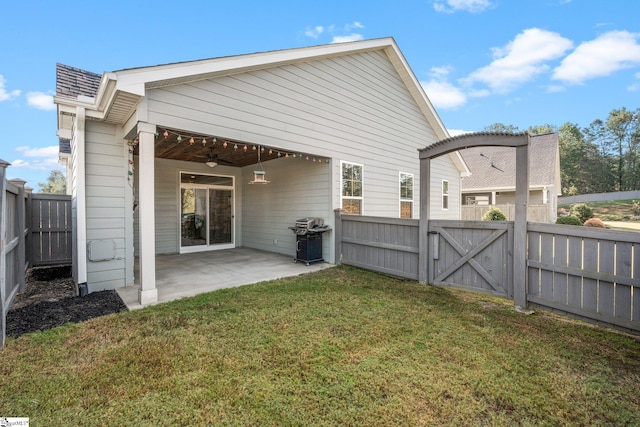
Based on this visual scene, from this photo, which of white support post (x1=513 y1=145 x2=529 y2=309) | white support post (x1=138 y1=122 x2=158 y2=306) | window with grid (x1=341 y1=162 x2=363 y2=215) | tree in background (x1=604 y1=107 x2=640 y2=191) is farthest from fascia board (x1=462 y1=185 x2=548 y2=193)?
tree in background (x1=604 y1=107 x2=640 y2=191)

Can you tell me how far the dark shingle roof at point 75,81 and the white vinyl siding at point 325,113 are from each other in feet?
6.92

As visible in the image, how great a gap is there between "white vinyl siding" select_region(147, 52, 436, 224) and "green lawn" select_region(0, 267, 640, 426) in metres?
2.94

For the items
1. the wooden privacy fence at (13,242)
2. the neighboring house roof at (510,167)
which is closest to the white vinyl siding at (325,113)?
the wooden privacy fence at (13,242)

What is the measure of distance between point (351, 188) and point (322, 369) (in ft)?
17.2

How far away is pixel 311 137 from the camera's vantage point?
20.4ft

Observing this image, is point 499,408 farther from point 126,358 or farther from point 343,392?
point 126,358

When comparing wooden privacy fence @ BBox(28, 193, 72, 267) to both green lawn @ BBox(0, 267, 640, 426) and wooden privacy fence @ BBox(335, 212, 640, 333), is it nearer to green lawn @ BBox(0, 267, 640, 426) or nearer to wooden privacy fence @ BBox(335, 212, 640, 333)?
green lawn @ BBox(0, 267, 640, 426)

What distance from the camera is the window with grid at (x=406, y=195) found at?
898 centimetres

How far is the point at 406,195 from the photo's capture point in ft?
30.0

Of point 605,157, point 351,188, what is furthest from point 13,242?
point 605,157

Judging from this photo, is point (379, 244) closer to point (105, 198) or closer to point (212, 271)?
point (212, 271)

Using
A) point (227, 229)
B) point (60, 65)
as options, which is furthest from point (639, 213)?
point (60, 65)

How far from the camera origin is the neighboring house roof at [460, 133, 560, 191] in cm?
1552

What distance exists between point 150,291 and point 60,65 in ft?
18.2
